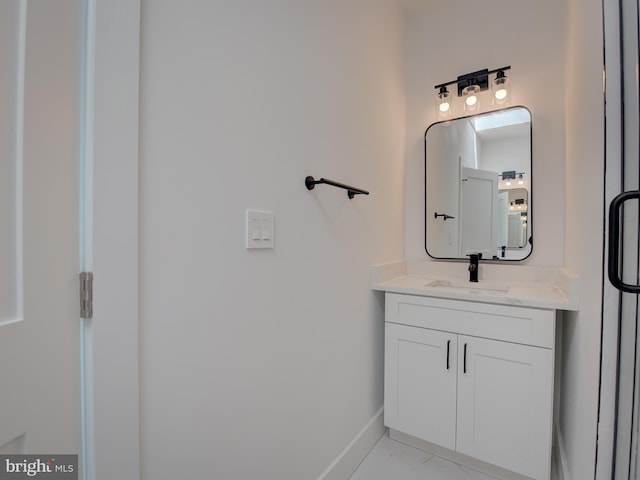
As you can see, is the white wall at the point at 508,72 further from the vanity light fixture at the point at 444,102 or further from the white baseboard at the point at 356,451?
the white baseboard at the point at 356,451

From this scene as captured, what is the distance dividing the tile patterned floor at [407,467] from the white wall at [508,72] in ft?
3.89

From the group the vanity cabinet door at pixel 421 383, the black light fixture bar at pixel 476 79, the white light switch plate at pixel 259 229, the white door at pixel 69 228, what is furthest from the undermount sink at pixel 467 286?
the white door at pixel 69 228

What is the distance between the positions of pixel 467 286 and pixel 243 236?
4.67ft

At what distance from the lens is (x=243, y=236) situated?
3.12 feet

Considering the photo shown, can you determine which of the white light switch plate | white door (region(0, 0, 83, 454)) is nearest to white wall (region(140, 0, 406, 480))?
the white light switch plate

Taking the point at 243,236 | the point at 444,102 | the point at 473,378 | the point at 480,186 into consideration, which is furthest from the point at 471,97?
the point at 243,236

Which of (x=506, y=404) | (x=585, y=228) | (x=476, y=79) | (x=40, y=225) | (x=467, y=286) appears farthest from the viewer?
(x=476, y=79)

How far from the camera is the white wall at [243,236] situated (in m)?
0.76

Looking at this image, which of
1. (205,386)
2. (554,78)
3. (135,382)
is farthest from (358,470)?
(554,78)

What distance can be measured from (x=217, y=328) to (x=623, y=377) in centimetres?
111

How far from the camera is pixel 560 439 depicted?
1.55 metres

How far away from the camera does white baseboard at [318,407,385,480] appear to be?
1396 mm

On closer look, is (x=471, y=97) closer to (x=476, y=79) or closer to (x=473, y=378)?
(x=476, y=79)

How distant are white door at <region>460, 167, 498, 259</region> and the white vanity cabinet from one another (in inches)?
23.5
